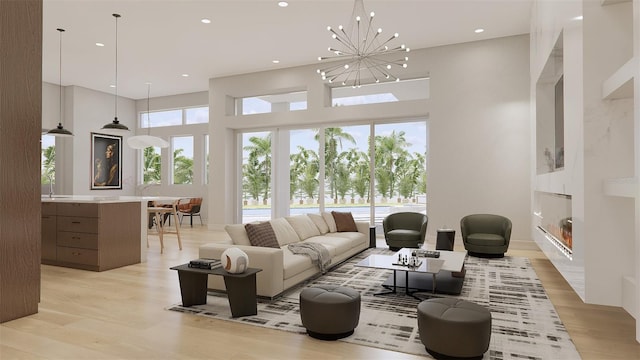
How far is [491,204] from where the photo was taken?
7.56 meters

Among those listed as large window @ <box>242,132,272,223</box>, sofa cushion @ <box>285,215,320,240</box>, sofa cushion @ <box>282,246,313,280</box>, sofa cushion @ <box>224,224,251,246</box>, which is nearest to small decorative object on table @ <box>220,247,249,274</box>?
sofa cushion @ <box>282,246,313,280</box>

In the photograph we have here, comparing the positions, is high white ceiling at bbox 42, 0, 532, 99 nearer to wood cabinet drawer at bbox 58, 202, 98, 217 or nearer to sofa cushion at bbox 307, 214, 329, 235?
wood cabinet drawer at bbox 58, 202, 98, 217

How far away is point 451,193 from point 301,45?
4.28m

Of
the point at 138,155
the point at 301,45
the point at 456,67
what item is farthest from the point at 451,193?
the point at 138,155

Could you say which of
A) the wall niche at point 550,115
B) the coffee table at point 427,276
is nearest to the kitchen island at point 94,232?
the coffee table at point 427,276

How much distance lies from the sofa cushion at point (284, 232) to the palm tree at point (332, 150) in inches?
147

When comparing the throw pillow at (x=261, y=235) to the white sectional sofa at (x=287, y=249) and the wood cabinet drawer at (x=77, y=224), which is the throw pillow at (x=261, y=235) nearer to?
the white sectional sofa at (x=287, y=249)

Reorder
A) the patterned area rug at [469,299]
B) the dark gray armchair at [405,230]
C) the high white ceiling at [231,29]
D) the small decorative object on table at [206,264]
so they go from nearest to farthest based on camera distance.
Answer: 1. the patterned area rug at [469,299]
2. the small decorative object on table at [206,264]
3. the high white ceiling at [231,29]
4. the dark gray armchair at [405,230]

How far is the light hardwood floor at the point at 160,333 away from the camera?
2.84 m

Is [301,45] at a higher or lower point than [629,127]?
higher

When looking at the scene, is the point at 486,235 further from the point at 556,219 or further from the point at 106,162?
the point at 106,162

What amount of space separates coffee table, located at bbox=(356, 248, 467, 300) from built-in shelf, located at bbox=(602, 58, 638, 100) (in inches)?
84.7

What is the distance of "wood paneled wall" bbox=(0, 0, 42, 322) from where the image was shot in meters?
3.46

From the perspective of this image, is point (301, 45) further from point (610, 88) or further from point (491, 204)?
point (610, 88)
